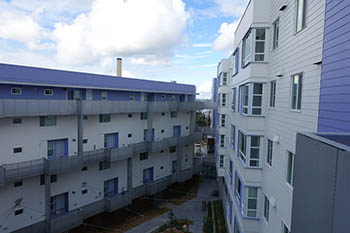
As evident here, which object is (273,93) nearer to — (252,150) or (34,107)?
(252,150)

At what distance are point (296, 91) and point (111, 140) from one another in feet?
59.5

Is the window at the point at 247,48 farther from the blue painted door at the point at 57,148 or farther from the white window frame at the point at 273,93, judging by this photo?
the blue painted door at the point at 57,148

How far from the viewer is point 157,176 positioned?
91.5 feet

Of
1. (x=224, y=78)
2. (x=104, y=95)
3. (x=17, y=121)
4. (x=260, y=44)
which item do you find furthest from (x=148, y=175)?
(x=260, y=44)

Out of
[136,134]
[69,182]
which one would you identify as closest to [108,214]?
[69,182]

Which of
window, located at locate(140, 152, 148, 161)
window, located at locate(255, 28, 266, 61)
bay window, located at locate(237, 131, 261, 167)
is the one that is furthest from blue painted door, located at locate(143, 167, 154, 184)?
window, located at locate(255, 28, 266, 61)

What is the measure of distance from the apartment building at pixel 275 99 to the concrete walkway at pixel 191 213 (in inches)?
Result: 325

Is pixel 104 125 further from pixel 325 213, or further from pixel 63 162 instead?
pixel 325 213

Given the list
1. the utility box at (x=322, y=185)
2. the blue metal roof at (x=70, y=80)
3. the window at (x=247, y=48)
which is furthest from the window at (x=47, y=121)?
the utility box at (x=322, y=185)

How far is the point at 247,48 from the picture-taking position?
41.3 ft

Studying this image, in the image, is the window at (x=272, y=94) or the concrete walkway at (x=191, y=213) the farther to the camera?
the concrete walkway at (x=191, y=213)

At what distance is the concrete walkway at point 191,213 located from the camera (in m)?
20.5

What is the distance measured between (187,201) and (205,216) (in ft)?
13.0

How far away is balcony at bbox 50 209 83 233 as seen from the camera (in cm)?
1669
